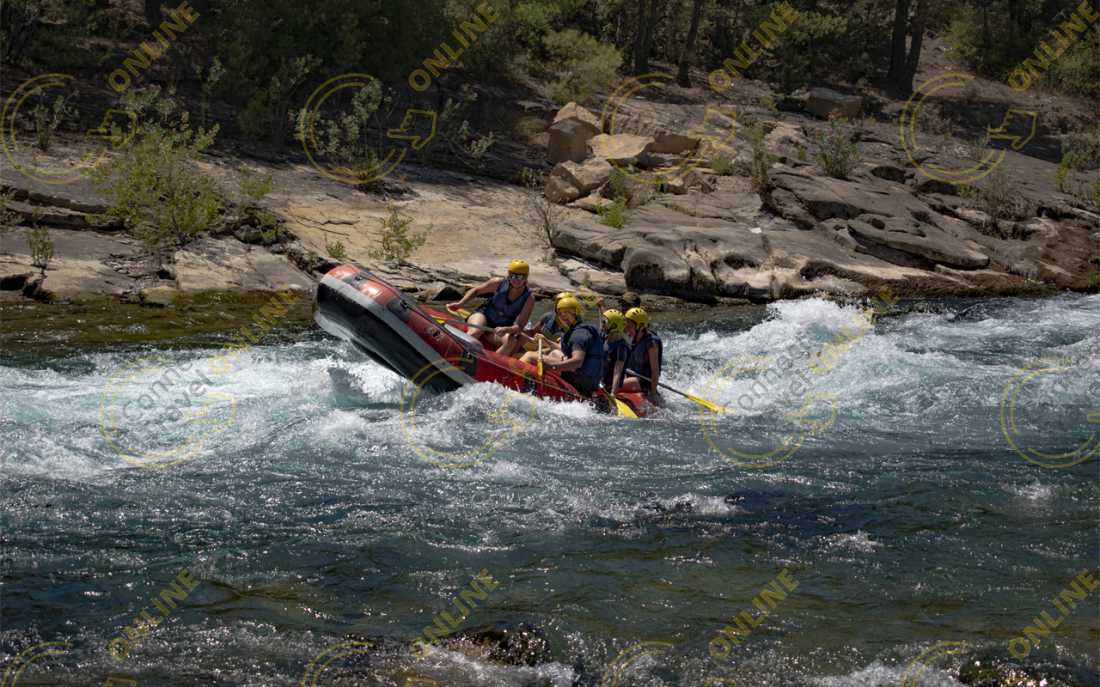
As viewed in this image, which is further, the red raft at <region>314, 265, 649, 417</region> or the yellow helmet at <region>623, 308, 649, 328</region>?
the yellow helmet at <region>623, 308, 649, 328</region>

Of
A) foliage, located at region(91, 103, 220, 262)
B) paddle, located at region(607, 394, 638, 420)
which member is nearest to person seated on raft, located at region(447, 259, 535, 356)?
paddle, located at region(607, 394, 638, 420)

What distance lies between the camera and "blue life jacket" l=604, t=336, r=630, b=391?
1071 cm

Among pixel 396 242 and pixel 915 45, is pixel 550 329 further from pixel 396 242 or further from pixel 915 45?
pixel 915 45

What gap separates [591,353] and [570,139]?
11791 mm

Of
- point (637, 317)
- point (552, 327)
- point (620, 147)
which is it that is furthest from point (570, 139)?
point (637, 317)

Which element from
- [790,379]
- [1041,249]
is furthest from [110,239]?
[1041,249]

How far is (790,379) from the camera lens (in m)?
12.0

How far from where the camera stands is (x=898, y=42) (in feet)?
98.3

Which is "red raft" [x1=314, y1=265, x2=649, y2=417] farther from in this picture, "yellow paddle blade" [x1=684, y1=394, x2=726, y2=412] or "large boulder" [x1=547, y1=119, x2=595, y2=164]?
"large boulder" [x1=547, y1=119, x2=595, y2=164]

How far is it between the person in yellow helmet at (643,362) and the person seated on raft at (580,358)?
1.02ft

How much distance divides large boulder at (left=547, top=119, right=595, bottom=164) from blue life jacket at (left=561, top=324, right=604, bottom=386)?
11413mm

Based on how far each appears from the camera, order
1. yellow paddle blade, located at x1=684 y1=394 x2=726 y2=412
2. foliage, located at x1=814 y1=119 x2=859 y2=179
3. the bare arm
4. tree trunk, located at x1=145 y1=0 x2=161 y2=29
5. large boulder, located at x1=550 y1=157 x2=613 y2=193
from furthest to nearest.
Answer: tree trunk, located at x1=145 y1=0 x2=161 y2=29, foliage, located at x1=814 y1=119 x2=859 y2=179, large boulder, located at x1=550 y1=157 x2=613 y2=193, the bare arm, yellow paddle blade, located at x1=684 y1=394 x2=726 y2=412

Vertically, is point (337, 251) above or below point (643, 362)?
below

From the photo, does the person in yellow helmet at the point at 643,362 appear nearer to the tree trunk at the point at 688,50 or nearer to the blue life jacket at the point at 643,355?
the blue life jacket at the point at 643,355
